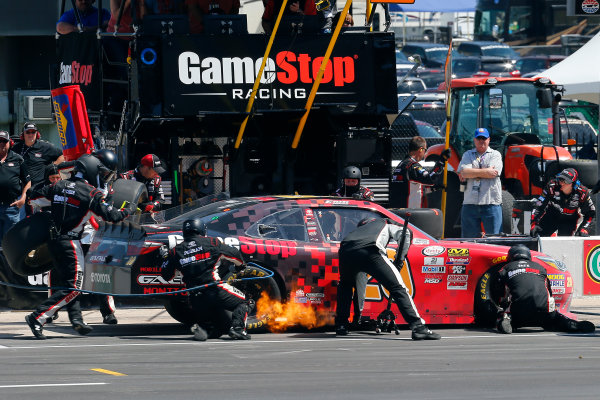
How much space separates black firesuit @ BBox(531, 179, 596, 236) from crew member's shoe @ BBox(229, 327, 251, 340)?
5.52 m

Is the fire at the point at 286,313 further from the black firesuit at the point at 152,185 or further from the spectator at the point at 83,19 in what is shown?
the spectator at the point at 83,19

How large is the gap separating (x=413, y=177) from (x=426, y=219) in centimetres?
116

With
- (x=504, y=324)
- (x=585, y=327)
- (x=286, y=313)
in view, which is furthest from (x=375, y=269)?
(x=585, y=327)

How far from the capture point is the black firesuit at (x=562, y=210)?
14.6 metres

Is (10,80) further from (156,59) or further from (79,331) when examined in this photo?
(79,331)

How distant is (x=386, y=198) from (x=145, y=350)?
5.35 metres

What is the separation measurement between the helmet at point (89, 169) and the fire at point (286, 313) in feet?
6.32

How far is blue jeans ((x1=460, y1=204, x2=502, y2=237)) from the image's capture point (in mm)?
14328

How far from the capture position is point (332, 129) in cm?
1438

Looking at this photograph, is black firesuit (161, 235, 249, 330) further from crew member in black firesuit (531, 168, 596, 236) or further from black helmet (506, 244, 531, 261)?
crew member in black firesuit (531, 168, 596, 236)

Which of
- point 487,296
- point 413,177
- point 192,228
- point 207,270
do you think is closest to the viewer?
point 192,228

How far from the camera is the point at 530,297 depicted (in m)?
10.8

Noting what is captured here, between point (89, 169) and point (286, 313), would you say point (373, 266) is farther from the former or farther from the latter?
point (89, 169)

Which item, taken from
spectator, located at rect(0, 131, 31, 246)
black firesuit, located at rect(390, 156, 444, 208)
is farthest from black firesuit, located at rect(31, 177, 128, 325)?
black firesuit, located at rect(390, 156, 444, 208)
